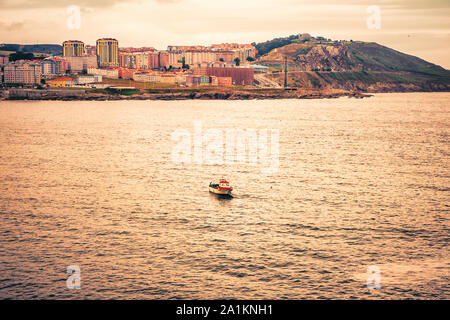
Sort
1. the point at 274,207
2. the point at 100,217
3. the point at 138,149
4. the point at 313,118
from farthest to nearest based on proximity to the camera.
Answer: the point at 313,118, the point at 138,149, the point at 274,207, the point at 100,217

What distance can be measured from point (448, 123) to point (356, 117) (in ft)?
90.2

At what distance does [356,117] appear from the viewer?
6250 inches

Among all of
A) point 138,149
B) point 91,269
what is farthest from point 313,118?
point 91,269

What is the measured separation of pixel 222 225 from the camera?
4409cm

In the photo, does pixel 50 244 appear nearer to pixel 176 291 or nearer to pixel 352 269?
pixel 176 291

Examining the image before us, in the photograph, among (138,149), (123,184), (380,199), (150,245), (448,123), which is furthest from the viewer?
(448,123)

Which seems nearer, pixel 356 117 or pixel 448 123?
pixel 448 123

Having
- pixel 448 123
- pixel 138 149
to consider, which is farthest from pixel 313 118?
pixel 138 149

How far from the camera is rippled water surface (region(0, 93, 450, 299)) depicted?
32719 mm

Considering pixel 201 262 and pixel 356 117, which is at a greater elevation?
pixel 356 117

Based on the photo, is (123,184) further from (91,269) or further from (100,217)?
(91,269)

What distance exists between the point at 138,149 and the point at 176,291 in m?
61.5

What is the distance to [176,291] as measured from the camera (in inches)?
1238

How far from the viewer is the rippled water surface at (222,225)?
32.7 meters
